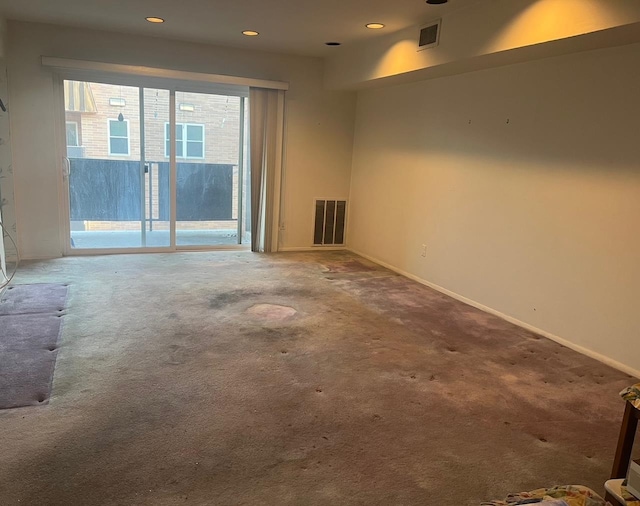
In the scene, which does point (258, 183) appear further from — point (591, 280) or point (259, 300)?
point (591, 280)

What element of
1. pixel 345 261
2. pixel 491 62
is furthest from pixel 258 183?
pixel 491 62

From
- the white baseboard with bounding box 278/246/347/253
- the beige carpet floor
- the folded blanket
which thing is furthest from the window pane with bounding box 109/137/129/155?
the folded blanket

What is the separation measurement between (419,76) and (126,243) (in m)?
3.78

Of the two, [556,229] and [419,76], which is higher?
[419,76]

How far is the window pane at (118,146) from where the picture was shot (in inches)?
218

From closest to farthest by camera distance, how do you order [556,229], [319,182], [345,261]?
[556,229] < [345,261] < [319,182]

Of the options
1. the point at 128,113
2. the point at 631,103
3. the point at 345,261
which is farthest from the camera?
the point at 345,261

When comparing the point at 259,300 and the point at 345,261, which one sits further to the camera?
the point at 345,261

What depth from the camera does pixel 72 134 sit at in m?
5.36

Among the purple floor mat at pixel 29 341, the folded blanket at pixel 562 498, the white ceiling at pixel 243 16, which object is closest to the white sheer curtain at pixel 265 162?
the white ceiling at pixel 243 16

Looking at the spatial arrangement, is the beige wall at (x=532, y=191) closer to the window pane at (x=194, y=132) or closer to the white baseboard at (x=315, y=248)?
the white baseboard at (x=315, y=248)

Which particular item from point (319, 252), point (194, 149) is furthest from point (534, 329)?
point (194, 149)

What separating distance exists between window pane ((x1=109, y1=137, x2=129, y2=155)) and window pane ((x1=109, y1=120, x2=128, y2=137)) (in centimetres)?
5

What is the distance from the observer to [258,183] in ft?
19.7
